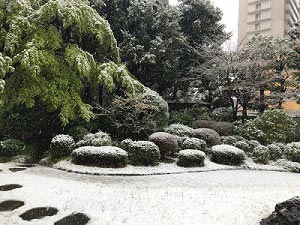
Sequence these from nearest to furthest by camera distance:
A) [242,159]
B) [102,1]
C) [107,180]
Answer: [107,180], [242,159], [102,1]

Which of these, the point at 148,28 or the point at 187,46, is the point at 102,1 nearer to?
the point at 148,28

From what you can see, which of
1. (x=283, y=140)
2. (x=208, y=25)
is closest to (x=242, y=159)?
(x=283, y=140)

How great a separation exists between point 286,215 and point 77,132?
30.0ft

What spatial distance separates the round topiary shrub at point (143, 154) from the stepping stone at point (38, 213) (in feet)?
15.8

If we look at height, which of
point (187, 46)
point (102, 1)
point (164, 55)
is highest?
point (102, 1)

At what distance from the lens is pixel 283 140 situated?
14.0 meters

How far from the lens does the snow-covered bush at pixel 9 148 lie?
36.4ft

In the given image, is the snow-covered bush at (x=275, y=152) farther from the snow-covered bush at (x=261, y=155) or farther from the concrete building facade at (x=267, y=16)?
the concrete building facade at (x=267, y=16)

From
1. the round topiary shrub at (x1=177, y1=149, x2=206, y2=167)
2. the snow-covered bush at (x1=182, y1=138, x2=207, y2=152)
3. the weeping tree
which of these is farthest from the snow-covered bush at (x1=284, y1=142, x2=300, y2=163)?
the weeping tree

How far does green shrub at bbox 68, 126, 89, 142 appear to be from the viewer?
1204 centimetres

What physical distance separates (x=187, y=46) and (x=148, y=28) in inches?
125

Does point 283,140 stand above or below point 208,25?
below

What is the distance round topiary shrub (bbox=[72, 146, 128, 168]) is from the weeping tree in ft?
6.51

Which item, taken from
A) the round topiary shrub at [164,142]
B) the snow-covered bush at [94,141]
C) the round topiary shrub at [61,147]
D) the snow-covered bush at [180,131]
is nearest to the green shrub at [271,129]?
the snow-covered bush at [180,131]
